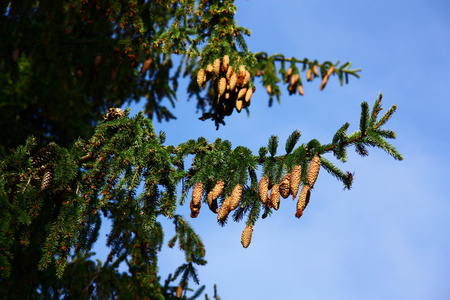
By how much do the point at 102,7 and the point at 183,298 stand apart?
10.3ft

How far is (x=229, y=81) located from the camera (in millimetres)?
4109

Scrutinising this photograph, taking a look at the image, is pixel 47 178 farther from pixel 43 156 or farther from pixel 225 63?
pixel 225 63

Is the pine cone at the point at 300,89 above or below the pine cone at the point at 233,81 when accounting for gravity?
above

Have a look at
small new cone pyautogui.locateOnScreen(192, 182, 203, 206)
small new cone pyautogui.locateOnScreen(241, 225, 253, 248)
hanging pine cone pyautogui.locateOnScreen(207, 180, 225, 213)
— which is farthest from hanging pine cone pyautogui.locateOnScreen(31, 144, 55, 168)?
small new cone pyautogui.locateOnScreen(241, 225, 253, 248)

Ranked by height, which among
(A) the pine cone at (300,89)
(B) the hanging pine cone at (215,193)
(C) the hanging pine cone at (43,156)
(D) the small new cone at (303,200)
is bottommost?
(D) the small new cone at (303,200)

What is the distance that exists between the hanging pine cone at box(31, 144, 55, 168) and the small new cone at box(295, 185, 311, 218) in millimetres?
1990

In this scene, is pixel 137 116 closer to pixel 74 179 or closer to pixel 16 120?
pixel 74 179

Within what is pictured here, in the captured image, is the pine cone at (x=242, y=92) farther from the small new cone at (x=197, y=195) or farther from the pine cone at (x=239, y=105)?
the small new cone at (x=197, y=195)

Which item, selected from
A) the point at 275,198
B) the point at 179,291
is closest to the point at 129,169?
the point at 275,198

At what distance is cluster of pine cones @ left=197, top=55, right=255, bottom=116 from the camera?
4.12m

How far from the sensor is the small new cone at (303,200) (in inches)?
110

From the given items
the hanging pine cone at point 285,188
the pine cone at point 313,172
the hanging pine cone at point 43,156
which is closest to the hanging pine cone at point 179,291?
the hanging pine cone at point 43,156

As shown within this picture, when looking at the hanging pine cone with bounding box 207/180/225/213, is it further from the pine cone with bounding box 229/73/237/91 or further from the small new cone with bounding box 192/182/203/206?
the pine cone with bounding box 229/73/237/91

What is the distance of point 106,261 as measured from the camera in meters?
4.84
